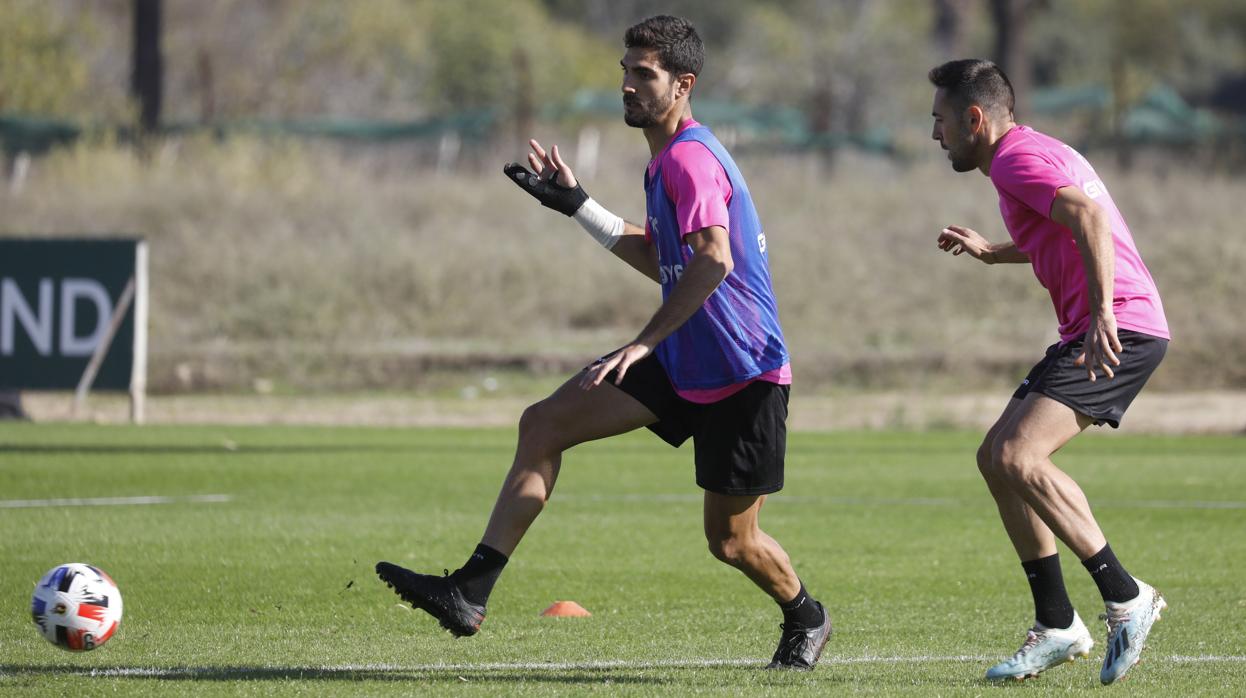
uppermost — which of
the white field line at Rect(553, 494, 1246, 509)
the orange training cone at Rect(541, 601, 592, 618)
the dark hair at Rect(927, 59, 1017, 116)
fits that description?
the dark hair at Rect(927, 59, 1017, 116)

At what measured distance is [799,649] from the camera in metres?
6.70

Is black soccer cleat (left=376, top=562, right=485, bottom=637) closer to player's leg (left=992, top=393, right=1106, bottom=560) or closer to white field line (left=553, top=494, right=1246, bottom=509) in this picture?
player's leg (left=992, top=393, right=1106, bottom=560)

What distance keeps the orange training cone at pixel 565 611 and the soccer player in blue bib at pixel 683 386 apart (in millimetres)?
1552

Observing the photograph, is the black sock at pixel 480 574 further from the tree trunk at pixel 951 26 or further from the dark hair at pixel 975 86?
the tree trunk at pixel 951 26

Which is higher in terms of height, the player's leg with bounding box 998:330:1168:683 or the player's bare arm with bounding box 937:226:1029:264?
the player's bare arm with bounding box 937:226:1029:264

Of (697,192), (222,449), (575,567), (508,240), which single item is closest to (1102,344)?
(697,192)

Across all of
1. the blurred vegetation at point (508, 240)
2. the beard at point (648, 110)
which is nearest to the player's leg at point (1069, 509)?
the beard at point (648, 110)

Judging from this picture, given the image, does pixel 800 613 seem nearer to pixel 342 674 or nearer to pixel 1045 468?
pixel 1045 468

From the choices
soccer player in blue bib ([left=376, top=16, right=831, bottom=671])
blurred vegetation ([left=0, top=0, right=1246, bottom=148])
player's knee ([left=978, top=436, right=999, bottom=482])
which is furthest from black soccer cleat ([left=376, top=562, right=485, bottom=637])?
blurred vegetation ([left=0, top=0, right=1246, bottom=148])

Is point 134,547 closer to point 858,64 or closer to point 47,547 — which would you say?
point 47,547

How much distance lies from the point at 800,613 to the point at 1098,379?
1.37 meters

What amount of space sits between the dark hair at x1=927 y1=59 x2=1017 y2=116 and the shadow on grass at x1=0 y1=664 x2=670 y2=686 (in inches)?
90.6

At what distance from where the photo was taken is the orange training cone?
801 centimetres

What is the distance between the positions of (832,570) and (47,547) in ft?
13.7
